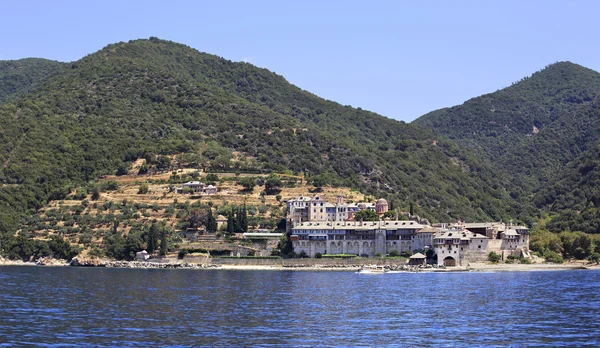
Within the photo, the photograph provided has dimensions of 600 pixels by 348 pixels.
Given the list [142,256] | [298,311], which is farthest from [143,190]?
[298,311]

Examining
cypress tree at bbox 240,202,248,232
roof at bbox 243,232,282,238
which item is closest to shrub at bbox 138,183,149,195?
cypress tree at bbox 240,202,248,232

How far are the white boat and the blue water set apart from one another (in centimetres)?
1501

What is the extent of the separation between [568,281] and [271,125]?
107 m

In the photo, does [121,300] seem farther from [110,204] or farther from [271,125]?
[271,125]

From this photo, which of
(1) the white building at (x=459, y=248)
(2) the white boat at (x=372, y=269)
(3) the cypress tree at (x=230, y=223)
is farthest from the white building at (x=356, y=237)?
(3) the cypress tree at (x=230, y=223)

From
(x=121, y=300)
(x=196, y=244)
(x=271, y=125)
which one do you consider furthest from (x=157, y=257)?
(x=271, y=125)

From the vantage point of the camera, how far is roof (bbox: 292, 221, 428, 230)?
123250 millimetres

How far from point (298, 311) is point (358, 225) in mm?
62711

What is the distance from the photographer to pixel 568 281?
93.9 m

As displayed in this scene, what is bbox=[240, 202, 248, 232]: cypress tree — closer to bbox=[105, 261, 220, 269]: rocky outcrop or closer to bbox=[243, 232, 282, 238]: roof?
bbox=[243, 232, 282, 238]: roof

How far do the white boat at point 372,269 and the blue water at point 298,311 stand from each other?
15.0 meters

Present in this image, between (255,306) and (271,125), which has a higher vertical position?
(271,125)

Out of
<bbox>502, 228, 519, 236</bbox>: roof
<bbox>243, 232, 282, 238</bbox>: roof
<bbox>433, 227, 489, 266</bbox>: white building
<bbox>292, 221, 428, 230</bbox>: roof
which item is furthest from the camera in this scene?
<bbox>243, 232, 282, 238</bbox>: roof

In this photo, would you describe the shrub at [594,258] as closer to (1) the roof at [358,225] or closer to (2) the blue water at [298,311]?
(1) the roof at [358,225]
